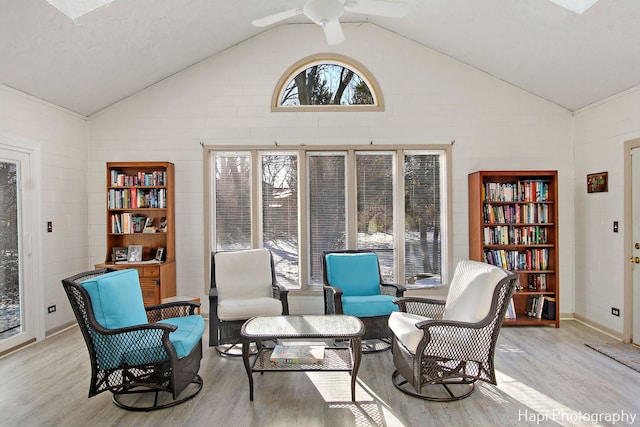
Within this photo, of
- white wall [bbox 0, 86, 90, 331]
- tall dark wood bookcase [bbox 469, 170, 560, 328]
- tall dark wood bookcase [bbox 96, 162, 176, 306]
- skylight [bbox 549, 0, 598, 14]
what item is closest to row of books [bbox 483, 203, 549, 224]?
tall dark wood bookcase [bbox 469, 170, 560, 328]

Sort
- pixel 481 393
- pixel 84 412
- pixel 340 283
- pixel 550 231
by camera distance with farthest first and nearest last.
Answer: pixel 550 231 → pixel 340 283 → pixel 481 393 → pixel 84 412

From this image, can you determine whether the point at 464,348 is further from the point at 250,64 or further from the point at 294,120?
the point at 250,64

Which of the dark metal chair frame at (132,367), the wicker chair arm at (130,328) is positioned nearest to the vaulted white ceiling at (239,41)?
the dark metal chair frame at (132,367)

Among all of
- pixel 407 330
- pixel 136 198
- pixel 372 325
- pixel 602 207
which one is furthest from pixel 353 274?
pixel 602 207

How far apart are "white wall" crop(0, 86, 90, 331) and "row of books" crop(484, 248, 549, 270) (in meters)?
5.09

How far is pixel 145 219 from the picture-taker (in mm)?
5160

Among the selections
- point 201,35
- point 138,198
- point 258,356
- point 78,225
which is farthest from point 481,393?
point 78,225

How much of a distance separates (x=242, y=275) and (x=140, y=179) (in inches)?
73.4

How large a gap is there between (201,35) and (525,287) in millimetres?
4955

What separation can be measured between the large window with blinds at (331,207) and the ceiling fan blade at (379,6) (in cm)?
230

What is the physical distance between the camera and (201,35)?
4641 millimetres

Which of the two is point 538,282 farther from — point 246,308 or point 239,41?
point 239,41

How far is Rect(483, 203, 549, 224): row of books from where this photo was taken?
4918 mm

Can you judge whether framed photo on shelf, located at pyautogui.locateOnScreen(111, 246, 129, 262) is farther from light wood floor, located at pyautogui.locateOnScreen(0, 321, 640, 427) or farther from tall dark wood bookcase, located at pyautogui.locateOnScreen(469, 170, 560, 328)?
tall dark wood bookcase, located at pyautogui.locateOnScreen(469, 170, 560, 328)
